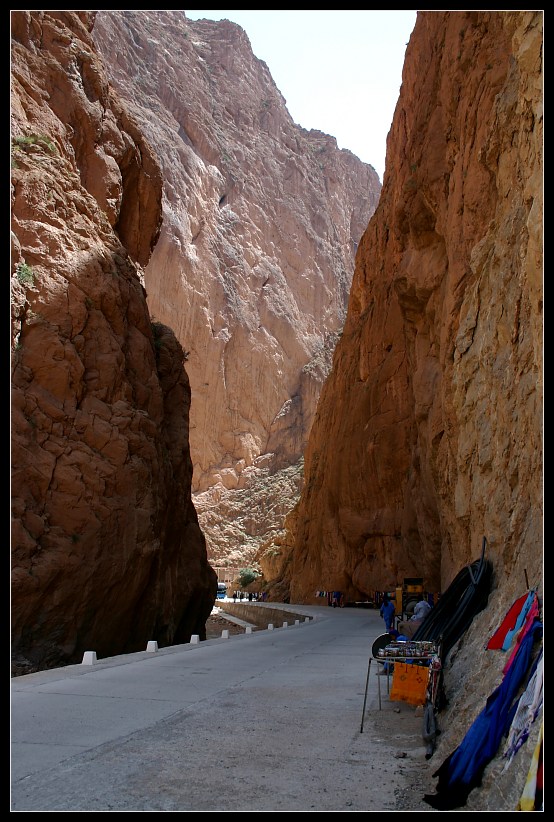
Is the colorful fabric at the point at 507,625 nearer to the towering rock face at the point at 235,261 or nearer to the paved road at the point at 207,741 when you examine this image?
the paved road at the point at 207,741

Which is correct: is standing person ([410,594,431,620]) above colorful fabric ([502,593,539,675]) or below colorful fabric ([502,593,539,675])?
below

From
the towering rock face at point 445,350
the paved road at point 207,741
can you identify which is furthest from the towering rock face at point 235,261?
the paved road at point 207,741

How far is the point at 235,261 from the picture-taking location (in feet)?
287

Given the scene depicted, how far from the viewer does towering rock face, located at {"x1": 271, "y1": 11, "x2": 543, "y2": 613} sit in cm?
929

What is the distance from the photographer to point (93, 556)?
16.9 m

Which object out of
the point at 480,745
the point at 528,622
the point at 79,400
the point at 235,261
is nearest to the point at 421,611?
the point at 528,622

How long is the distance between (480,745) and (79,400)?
1522 centimetres

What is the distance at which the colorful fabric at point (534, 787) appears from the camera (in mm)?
3773

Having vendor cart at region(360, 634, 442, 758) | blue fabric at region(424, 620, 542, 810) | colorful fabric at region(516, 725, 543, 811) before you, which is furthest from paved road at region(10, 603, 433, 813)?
Answer: colorful fabric at region(516, 725, 543, 811)

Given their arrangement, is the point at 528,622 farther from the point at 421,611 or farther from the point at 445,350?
the point at 445,350

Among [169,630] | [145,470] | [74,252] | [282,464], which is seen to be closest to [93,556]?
[145,470]

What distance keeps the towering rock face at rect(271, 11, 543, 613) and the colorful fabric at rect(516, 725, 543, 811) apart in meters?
3.29

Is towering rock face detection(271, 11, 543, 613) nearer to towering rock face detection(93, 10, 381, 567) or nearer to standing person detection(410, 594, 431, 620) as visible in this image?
standing person detection(410, 594, 431, 620)
